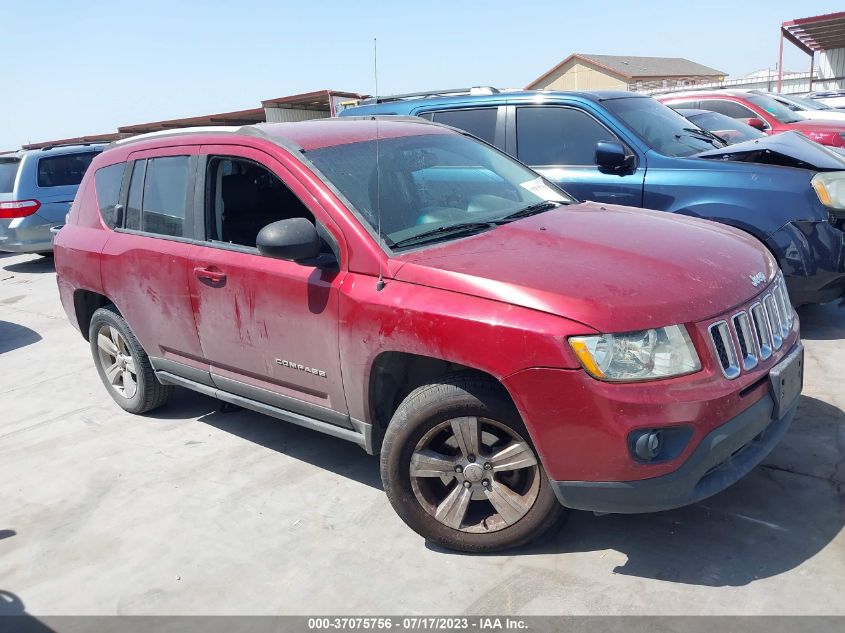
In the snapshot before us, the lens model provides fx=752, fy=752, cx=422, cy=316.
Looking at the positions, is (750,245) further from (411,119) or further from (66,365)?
(66,365)

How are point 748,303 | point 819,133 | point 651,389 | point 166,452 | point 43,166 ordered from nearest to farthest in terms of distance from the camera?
point 651,389, point 748,303, point 166,452, point 819,133, point 43,166

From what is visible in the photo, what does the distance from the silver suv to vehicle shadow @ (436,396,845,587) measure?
9744 mm

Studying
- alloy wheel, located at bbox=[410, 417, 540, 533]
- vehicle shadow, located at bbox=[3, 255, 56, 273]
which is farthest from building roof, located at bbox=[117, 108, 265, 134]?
alloy wheel, located at bbox=[410, 417, 540, 533]

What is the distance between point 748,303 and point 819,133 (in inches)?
342

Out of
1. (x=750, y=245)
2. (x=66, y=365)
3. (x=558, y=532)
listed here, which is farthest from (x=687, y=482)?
(x=66, y=365)

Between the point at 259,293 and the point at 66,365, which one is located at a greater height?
the point at 259,293

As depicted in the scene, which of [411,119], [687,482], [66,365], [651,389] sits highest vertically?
[411,119]

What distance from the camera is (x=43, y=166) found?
11164 mm

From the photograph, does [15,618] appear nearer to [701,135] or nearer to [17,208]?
[701,135]

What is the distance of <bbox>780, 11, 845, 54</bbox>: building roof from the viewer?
75.3ft

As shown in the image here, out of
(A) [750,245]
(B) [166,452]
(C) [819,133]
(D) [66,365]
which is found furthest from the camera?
(C) [819,133]

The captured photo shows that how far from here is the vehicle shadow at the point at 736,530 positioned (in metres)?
3.02

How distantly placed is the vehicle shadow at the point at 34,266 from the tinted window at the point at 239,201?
8376 mm

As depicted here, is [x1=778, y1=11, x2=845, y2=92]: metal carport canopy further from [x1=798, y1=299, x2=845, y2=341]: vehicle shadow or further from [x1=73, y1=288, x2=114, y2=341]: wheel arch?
[x1=73, y1=288, x2=114, y2=341]: wheel arch
